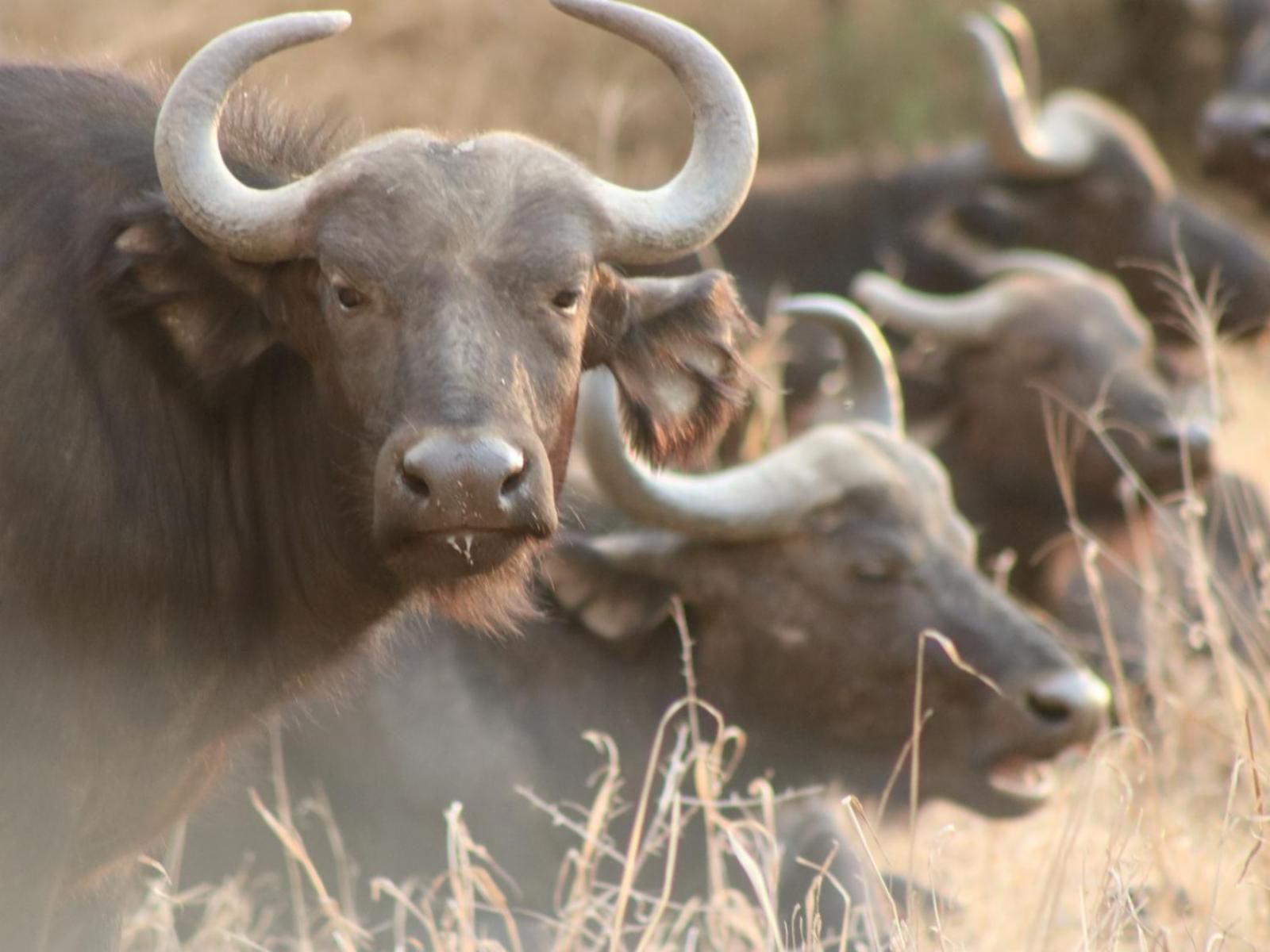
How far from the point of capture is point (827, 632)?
580cm

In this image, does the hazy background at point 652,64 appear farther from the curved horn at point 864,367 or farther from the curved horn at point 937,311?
the curved horn at point 864,367

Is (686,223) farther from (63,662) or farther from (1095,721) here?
(1095,721)

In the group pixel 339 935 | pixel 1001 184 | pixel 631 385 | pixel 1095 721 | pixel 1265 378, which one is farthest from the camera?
pixel 1265 378

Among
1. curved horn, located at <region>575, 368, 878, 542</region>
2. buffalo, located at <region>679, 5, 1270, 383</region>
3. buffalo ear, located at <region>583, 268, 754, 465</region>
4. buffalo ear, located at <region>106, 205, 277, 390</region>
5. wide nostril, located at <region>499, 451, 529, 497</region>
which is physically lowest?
buffalo, located at <region>679, 5, 1270, 383</region>

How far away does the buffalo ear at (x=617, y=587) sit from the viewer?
5715 mm

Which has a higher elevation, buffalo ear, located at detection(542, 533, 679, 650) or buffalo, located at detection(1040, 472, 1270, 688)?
buffalo ear, located at detection(542, 533, 679, 650)

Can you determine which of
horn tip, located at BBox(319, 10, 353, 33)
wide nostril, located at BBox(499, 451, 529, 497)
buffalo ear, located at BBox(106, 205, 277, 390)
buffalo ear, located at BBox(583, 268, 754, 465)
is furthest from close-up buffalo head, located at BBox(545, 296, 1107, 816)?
horn tip, located at BBox(319, 10, 353, 33)

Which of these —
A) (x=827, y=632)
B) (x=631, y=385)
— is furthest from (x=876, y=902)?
(x=631, y=385)

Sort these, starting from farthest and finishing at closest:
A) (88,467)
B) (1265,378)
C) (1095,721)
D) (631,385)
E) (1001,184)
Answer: (1265,378) → (1001,184) → (1095,721) → (631,385) → (88,467)

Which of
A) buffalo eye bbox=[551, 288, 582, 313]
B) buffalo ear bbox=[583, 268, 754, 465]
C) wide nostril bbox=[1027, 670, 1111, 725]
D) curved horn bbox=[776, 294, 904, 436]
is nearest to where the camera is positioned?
buffalo eye bbox=[551, 288, 582, 313]

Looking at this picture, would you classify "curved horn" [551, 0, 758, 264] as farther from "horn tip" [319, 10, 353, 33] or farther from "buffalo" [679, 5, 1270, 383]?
"buffalo" [679, 5, 1270, 383]

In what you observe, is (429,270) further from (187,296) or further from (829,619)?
(829,619)

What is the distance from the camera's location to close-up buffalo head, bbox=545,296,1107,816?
18.6 ft

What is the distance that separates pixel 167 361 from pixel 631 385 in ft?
3.41
